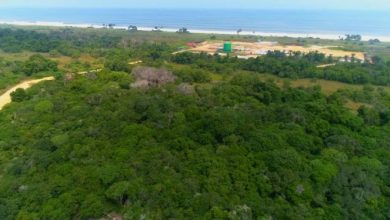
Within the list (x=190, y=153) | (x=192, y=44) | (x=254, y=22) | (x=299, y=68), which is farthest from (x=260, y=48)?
(x=254, y=22)

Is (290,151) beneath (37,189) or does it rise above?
above

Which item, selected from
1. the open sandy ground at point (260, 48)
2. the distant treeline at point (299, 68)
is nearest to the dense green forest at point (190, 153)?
the distant treeline at point (299, 68)

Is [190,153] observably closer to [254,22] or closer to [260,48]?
[260,48]

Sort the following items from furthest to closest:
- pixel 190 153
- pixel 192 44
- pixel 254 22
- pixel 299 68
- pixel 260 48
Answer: pixel 254 22
pixel 192 44
pixel 260 48
pixel 299 68
pixel 190 153

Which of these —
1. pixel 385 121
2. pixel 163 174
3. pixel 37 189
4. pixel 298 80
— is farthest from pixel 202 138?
pixel 298 80

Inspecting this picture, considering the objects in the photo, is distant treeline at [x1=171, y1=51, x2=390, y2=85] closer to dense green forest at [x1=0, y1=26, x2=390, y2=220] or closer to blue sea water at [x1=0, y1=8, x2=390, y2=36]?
dense green forest at [x1=0, y1=26, x2=390, y2=220]

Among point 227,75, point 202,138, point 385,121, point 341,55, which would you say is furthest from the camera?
point 341,55

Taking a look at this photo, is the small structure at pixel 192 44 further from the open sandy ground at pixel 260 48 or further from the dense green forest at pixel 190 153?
the dense green forest at pixel 190 153

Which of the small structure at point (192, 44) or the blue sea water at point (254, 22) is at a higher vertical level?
the blue sea water at point (254, 22)

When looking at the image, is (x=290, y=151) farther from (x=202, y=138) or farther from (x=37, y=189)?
(x=37, y=189)
